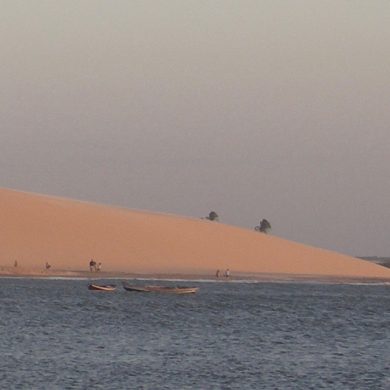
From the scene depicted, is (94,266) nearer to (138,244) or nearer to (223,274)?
(223,274)

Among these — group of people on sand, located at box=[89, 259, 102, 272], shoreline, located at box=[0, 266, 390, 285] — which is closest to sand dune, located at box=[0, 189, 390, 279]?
group of people on sand, located at box=[89, 259, 102, 272]

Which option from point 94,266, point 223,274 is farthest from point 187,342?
point 223,274

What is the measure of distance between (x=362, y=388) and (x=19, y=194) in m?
120

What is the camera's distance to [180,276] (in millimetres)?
148375

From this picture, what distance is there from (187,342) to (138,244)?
9765 cm

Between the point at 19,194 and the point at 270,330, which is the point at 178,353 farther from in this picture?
the point at 19,194

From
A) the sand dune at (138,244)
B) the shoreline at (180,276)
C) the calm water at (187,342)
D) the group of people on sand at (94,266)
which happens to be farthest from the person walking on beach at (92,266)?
the calm water at (187,342)

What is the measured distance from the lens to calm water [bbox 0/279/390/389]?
50.7 meters

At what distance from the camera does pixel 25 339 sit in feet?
204

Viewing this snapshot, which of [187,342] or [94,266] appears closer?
[187,342]

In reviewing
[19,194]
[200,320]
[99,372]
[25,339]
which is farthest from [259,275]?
[99,372]

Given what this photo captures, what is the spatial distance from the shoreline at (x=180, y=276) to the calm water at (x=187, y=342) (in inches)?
1142

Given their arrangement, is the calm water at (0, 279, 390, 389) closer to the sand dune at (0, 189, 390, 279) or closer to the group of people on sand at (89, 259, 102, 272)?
the group of people on sand at (89, 259, 102, 272)

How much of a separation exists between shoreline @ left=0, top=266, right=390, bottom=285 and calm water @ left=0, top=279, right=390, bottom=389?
2902 centimetres
